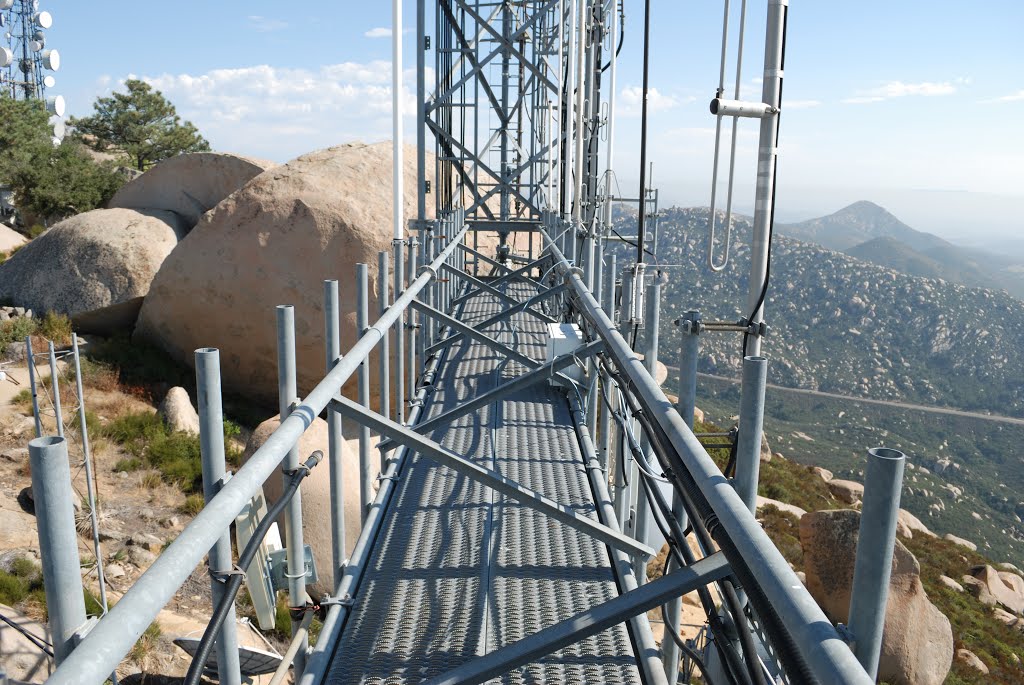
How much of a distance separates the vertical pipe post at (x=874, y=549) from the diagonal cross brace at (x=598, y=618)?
0.43 m

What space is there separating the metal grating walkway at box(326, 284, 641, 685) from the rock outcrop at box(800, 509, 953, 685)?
11.6 meters

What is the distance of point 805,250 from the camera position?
125062 millimetres

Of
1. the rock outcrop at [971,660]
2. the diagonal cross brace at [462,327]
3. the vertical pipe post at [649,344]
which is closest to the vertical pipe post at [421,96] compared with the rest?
the diagonal cross brace at [462,327]

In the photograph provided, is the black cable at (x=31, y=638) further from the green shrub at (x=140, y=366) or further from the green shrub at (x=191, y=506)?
the green shrub at (x=140, y=366)

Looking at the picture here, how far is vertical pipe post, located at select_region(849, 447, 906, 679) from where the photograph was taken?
1109 mm

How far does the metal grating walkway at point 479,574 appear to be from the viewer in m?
2.89

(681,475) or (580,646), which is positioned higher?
(681,475)

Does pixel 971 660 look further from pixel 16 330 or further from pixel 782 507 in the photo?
pixel 16 330

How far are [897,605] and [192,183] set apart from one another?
1739 cm

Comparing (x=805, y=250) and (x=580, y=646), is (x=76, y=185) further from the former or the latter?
(x=805, y=250)

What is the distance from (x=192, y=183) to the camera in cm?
1773

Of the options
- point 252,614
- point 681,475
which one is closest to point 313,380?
point 252,614

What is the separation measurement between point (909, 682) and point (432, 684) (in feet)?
48.5

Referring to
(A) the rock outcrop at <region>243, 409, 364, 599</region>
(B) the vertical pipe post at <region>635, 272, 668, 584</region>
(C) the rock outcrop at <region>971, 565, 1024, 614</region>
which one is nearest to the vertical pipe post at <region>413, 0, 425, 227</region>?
(A) the rock outcrop at <region>243, 409, 364, 599</region>
